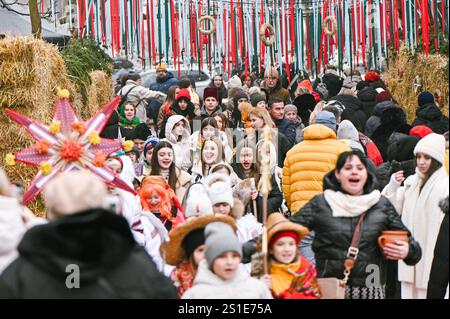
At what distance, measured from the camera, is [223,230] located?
9.09 m

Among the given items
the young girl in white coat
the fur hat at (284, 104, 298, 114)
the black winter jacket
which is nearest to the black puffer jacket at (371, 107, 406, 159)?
the fur hat at (284, 104, 298, 114)

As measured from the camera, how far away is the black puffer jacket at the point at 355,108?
1966 cm

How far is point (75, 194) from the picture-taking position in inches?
289

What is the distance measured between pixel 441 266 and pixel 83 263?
3.75m

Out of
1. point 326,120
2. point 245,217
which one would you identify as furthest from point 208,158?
point 245,217

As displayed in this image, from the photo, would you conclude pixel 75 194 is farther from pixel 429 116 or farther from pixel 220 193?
pixel 429 116

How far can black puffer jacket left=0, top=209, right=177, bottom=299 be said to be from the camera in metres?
7.31

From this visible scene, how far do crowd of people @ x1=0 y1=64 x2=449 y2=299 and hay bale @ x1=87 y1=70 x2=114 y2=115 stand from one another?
335cm

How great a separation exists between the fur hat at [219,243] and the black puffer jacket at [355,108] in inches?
416

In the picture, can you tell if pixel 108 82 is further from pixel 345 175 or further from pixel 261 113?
pixel 345 175

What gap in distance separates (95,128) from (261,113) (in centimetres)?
553

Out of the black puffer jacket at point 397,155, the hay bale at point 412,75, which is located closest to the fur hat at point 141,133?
the hay bale at point 412,75

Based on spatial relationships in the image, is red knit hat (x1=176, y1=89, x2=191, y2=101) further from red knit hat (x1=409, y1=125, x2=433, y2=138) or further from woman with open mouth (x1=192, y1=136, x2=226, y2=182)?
red knit hat (x1=409, y1=125, x2=433, y2=138)

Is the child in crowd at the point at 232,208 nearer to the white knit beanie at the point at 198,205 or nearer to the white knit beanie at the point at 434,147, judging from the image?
the white knit beanie at the point at 198,205
